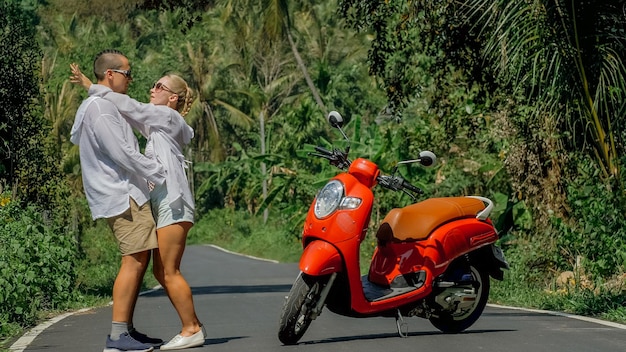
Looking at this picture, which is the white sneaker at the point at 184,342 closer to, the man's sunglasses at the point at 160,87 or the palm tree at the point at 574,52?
the man's sunglasses at the point at 160,87

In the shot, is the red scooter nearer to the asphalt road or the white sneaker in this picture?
the asphalt road

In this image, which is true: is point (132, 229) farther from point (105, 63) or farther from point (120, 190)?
point (105, 63)

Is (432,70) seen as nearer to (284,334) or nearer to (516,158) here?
(516,158)

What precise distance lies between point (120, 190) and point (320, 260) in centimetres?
139

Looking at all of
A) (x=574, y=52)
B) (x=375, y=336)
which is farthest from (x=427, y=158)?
(x=574, y=52)

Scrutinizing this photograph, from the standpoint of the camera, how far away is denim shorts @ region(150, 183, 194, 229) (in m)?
7.81

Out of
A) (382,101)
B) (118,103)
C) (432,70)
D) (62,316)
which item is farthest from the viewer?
(382,101)

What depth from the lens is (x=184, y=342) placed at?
795 cm

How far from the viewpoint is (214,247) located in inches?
2141

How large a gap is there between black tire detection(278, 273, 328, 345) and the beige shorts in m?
1.00

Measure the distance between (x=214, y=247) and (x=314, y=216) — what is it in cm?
4622

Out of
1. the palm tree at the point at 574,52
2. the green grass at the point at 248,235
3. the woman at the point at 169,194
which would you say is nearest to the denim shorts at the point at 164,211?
the woman at the point at 169,194

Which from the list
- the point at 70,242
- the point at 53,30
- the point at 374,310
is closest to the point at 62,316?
the point at 70,242

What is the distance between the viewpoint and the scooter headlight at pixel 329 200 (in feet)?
27.5
